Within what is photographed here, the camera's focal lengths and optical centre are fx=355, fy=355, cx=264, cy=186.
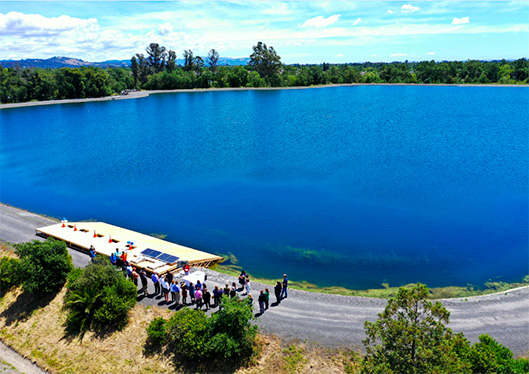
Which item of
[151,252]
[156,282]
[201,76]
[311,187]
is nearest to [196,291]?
[156,282]

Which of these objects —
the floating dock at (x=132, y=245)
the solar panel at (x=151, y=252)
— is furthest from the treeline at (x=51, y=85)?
the solar panel at (x=151, y=252)

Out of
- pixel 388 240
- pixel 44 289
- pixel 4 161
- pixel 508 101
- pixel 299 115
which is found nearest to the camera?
pixel 44 289

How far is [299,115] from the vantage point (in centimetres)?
9019

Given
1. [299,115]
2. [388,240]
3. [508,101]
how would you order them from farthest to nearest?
[508,101]
[299,115]
[388,240]

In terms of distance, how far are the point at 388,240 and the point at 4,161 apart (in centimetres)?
5850

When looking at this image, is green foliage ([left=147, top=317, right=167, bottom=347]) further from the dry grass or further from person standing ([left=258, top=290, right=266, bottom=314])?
person standing ([left=258, top=290, right=266, bottom=314])

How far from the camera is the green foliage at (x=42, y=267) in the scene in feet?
69.6

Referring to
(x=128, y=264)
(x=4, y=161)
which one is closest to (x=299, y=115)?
(x=4, y=161)

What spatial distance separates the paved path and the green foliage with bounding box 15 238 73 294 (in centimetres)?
612

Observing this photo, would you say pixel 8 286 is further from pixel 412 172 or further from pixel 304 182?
pixel 412 172

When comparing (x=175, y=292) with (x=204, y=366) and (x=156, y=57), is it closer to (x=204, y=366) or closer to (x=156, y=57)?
(x=204, y=366)

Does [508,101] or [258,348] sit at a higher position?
[508,101]

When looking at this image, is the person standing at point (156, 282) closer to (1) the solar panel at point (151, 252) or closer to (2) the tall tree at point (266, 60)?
(1) the solar panel at point (151, 252)

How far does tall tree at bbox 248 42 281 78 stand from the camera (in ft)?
570
